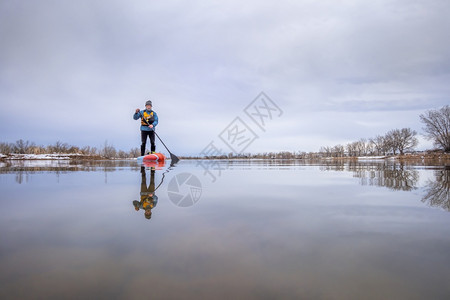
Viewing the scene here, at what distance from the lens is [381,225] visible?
169 cm

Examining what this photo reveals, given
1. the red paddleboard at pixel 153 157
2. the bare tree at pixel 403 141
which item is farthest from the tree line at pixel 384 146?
the red paddleboard at pixel 153 157

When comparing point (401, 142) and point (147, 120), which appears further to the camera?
point (401, 142)

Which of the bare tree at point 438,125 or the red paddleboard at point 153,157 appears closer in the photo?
the red paddleboard at point 153,157

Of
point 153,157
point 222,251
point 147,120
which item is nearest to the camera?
point 222,251

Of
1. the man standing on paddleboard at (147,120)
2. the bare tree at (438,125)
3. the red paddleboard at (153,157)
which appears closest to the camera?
the man standing on paddleboard at (147,120)

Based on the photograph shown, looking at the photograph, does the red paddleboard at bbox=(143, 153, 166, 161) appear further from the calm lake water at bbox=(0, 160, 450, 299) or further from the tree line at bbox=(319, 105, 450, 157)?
the tree line at bbox=(319, 105, 450, 157)

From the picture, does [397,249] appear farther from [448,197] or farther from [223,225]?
[448,197]

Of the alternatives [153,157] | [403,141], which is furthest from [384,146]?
[153,157]

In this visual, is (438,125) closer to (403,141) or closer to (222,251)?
(403,141)

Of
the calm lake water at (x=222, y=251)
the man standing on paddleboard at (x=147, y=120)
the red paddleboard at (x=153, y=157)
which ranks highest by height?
the man standing on paddleboard at (x=147, y=120)

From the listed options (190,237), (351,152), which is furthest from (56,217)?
(351,152)

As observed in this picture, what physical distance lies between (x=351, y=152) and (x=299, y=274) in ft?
276

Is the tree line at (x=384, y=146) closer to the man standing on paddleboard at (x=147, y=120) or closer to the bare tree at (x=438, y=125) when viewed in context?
the bare tree at (x=438, y=125)

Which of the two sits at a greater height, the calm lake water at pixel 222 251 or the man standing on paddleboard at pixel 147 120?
the man standing on paddleboard at pixel 147 120
